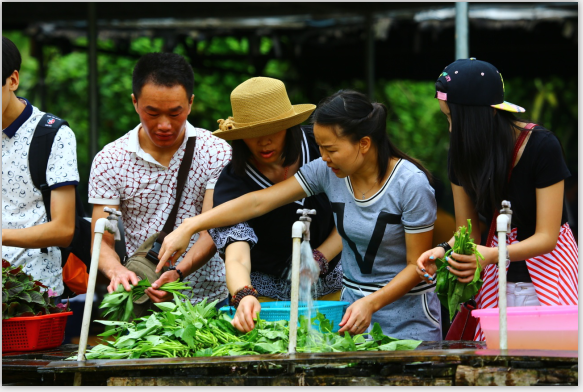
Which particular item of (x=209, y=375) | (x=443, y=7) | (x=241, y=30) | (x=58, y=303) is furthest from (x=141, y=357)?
(x=241, y=30)

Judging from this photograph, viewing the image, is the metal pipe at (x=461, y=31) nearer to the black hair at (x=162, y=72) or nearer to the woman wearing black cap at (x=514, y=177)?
the woman wearing black cap at (x=514, y=177)

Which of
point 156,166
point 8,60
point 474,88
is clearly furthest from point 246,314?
point 8,60

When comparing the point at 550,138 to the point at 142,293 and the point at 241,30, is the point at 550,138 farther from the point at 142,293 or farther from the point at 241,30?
the point at 241,30

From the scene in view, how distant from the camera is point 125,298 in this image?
10.1 feet

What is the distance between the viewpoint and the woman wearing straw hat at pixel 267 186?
10.2ft

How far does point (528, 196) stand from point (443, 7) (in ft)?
17.3

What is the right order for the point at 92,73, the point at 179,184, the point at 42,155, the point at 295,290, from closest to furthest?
the point at 295,290 < the point at 42,155 < the point at 179,184 < the point at 92,73

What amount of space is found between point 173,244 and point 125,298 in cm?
34

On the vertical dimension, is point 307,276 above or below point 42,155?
below

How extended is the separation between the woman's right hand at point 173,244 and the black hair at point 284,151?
15.3 inches

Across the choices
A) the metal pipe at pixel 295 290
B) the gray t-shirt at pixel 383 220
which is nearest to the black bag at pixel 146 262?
the gray t-shirt at pixel 383 220

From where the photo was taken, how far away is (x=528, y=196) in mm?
2742

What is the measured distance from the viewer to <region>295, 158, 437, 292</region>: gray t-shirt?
284 centimetres

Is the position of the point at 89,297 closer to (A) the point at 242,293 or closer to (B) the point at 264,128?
(A) the point at 242,293
